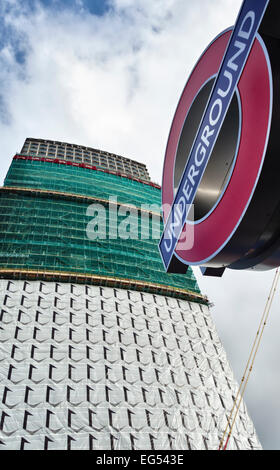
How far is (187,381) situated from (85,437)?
8.19 metres

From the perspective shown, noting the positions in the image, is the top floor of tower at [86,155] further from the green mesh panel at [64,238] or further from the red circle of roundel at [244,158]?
the red circle of roundel at [244,158]

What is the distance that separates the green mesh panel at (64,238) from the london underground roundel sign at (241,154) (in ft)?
76.4

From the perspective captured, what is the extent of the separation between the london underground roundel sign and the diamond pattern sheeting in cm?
1538

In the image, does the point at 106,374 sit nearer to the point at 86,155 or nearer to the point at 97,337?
the point at 97,337

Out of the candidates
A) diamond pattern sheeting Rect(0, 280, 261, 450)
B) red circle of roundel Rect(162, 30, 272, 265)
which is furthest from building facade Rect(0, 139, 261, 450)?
red circle of roundel Rect(162, 30, 272, 265)

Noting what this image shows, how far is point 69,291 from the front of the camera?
26.8 meters

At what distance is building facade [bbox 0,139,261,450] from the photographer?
1923cm

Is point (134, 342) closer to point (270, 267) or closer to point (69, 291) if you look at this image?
→ point (69, 291)

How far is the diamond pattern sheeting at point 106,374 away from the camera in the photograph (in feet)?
61.4

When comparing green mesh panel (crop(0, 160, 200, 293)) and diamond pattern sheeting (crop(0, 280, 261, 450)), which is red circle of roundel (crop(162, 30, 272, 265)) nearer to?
diamond pattern sheeting (crop(0, 280, 261, 450))

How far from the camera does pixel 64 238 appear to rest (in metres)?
31.8

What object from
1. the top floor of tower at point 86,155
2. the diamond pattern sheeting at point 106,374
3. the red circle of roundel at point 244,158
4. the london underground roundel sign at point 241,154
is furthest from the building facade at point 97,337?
the red circle of roundel at point 244,158

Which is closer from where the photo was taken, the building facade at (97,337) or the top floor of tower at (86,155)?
the building facade at (97,337)
